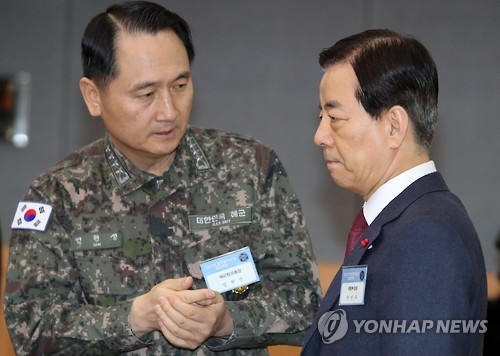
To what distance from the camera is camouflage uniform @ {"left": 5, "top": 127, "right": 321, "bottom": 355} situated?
2299 mm

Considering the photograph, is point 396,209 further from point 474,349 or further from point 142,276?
point 142,276

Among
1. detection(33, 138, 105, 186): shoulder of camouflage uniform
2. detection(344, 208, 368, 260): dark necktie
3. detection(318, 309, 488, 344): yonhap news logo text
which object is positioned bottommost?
detection(318, 309, 488, 344): yonhap news logo text

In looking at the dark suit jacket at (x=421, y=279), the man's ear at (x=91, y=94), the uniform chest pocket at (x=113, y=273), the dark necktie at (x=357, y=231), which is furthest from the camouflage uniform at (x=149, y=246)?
the dark suit jacket at (x=421, y=279)

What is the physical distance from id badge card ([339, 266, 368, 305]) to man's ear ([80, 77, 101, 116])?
1105mm

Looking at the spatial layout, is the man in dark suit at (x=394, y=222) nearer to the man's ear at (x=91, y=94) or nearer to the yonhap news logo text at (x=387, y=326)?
the yonhap news logo text at (x=387, y=326)

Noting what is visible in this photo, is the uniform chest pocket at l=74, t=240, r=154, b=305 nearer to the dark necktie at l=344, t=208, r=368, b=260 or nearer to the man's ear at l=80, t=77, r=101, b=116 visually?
the man's ear at l=80, t=77, r=101, b=116

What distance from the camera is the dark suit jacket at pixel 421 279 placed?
1567 mm

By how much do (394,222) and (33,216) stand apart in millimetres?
1139

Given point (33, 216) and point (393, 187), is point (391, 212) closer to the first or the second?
point (393, 187)

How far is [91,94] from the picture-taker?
8.38 ft

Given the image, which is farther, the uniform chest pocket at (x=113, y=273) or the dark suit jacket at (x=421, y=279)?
the uniform chest pocket at (x=113, y=273)

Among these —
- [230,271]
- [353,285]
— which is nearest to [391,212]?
[353,285]

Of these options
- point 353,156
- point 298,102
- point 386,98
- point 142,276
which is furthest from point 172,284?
point 298,102

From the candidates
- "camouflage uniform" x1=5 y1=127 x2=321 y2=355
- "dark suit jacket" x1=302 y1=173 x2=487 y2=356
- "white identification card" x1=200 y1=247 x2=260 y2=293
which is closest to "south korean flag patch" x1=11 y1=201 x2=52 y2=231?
"camouflage uniform" x1=5 y1=127 x2=321 y2=355
